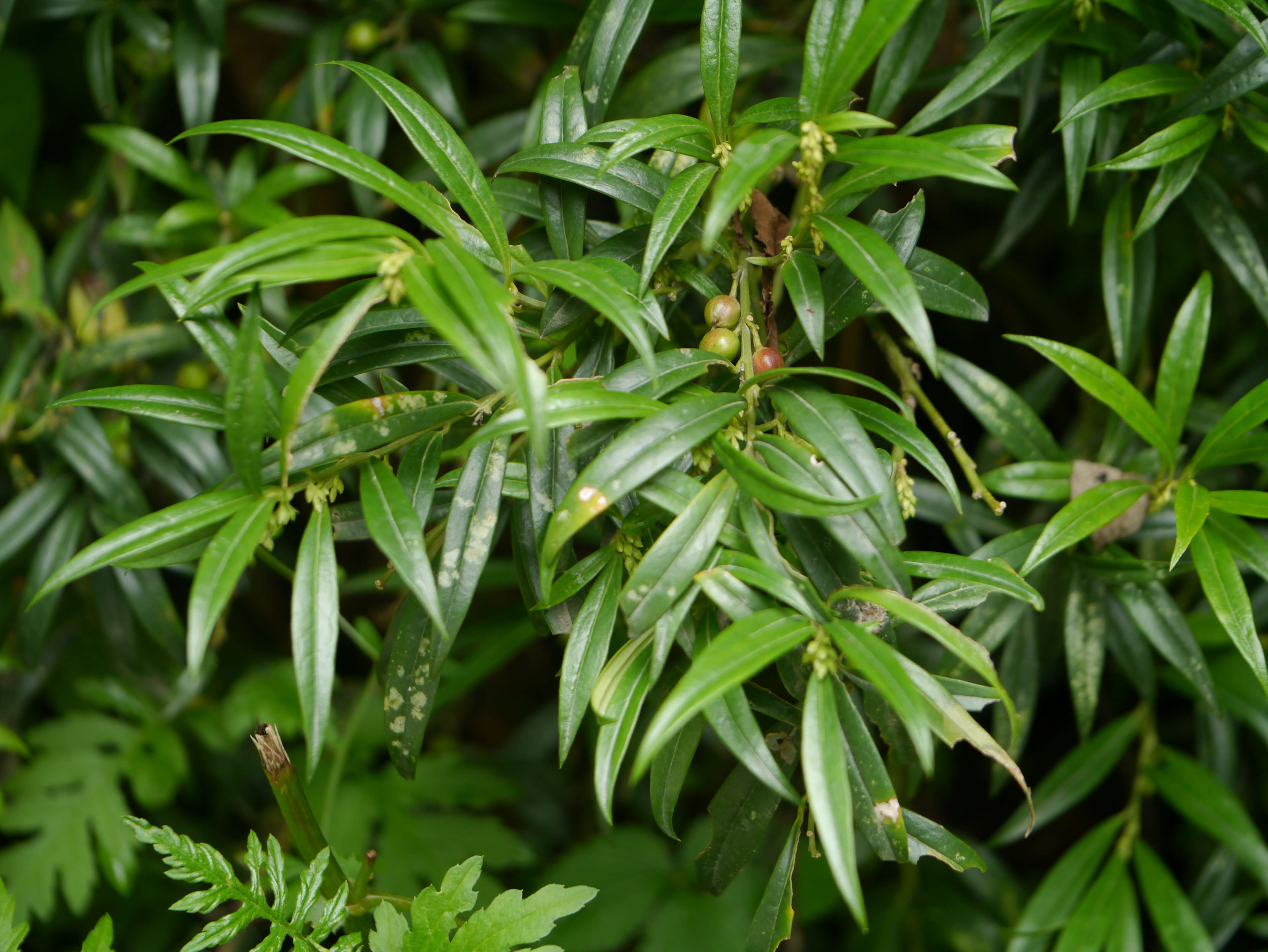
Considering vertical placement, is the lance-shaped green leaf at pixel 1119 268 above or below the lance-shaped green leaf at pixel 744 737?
above

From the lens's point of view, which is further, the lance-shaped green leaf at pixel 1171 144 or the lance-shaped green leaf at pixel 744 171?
the lance-shaped green leaf at pixel 1171 144

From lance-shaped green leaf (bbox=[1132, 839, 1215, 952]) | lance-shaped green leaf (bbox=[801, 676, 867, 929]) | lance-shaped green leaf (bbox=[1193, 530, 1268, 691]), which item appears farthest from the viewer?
lance-shaped green leaf (bbox=[1132, 839, 1215, 952])

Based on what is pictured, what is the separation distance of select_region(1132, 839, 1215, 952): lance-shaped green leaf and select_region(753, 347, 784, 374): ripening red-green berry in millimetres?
760

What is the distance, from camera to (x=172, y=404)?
57 cm

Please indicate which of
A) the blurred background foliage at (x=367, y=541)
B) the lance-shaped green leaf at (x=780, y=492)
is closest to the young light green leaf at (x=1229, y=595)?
the blurred background foliage at (x=367, y=541)

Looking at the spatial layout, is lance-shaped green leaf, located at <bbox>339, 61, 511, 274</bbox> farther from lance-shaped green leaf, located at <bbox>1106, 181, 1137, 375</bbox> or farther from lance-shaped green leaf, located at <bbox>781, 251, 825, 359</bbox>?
lance-shaped green leaf, located at <bbox>1106, 181, 1137, 375</bbox>

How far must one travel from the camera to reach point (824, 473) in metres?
0.51

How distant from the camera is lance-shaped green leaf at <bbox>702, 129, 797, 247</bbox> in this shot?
0.46m

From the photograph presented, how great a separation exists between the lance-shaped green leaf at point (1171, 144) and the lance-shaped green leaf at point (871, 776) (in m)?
0.46

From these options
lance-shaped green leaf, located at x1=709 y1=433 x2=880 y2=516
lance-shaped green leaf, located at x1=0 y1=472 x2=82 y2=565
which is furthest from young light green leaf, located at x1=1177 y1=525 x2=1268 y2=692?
lance-shaped green leaf, located at x1=0 y1=472 x2=82 y2=565

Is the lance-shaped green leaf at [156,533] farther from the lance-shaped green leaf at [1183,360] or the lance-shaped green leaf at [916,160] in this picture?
the lance-shaped green leaf at [1183,360]

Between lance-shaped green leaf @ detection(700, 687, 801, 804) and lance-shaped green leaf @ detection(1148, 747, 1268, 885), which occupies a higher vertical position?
lance-shaped green leaf @ detection(700, 687, 801, 804)

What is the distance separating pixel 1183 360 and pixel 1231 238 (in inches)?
6.3

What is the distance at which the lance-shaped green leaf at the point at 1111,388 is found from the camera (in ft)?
2.26
